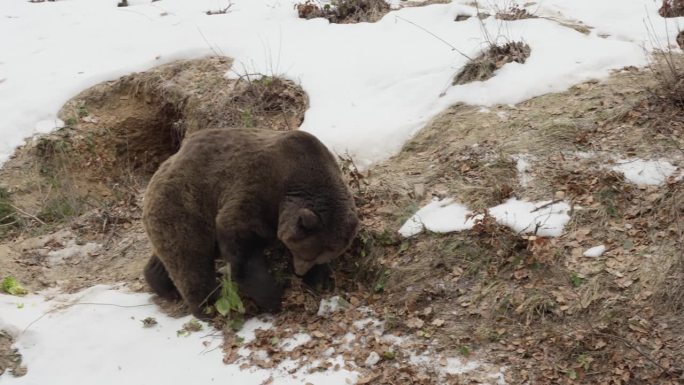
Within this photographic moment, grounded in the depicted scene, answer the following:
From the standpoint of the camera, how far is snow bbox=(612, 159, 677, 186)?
611cm

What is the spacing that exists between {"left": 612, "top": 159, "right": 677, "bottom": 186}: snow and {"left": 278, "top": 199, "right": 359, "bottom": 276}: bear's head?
8.55 ft

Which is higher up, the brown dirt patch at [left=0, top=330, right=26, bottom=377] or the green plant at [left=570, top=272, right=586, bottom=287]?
the green plant at [left=570, top=272, right=586, bottom=287]

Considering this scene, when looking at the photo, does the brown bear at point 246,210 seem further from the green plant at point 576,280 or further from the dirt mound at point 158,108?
the dirt mound at point 158,108

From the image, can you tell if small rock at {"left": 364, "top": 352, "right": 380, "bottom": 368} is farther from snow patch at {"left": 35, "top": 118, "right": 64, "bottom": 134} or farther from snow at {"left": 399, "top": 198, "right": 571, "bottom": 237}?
snow patch at {"left": 35, "top": 118, "right": 64, "bottom": 134}

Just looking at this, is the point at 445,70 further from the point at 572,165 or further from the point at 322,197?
the point at 322,197

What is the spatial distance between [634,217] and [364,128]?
11.0 feet

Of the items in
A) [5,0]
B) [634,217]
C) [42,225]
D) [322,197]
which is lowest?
[42,225]

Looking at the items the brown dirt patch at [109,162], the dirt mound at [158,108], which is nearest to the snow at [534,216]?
the brown dirt patch at [109,162]

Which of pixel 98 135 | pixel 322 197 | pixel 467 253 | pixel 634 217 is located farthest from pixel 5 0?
pixel 634 217

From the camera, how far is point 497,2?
1034 centimetres

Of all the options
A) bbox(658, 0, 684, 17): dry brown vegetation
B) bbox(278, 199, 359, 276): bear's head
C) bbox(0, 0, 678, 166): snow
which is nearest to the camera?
bbox(278, 199, 359, 276): bear's head

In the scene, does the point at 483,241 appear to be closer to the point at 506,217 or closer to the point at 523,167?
the point at 506,217

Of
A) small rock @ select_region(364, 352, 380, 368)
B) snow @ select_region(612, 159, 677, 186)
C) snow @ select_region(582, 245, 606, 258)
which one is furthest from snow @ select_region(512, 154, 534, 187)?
small rock @ select_region(364, 352, 380, 368)

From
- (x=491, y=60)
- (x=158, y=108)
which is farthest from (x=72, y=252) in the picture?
(x=491, y=60)
